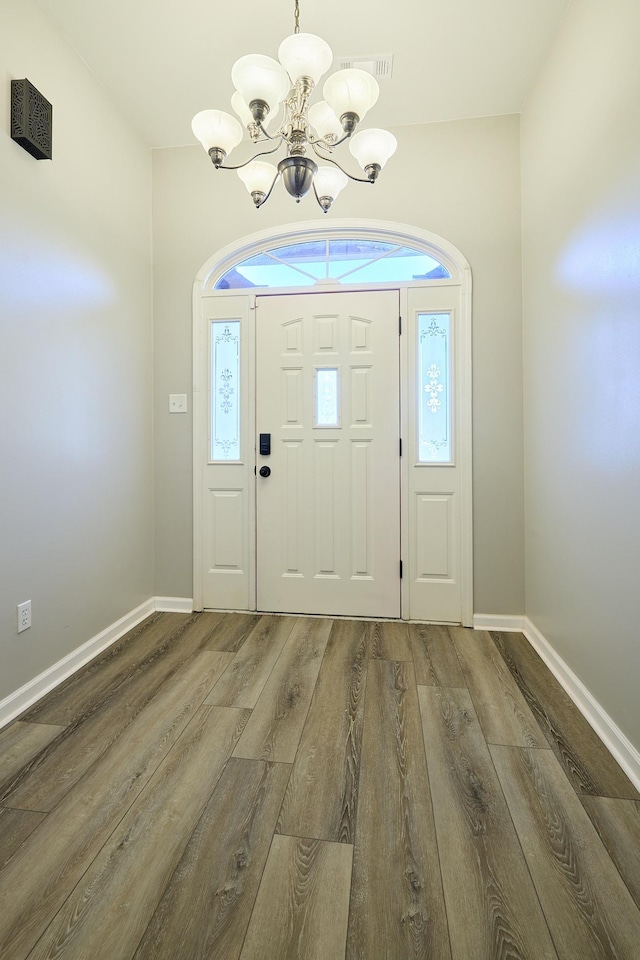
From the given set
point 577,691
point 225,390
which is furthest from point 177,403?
point 577,691

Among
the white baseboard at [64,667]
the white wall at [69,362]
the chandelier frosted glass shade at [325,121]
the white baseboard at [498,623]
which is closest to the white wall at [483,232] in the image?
the white baseboard at [498,623]

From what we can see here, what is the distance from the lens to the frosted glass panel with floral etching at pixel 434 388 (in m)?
2.88

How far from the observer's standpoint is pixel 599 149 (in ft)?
6.05

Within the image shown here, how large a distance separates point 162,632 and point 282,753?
138 cm

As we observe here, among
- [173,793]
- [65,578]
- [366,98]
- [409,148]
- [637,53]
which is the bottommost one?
[173,793]

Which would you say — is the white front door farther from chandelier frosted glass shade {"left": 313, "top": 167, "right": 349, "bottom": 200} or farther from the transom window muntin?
chandelier frosted glass shade {"left": 313, "top": 167, "right": 349, "bottom": 200}

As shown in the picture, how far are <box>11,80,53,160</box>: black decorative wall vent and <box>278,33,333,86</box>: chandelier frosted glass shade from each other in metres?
1.23

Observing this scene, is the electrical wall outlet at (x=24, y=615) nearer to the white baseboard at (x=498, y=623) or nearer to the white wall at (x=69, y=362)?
the white wall at (x=69, y=362)

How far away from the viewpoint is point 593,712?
6.08ft

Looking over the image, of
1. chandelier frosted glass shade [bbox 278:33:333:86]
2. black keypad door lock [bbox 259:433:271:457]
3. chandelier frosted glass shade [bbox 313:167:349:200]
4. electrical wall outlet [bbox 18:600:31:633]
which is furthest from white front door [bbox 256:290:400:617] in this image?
chandelier frosted glass shade [bbox 278:33:333:86]

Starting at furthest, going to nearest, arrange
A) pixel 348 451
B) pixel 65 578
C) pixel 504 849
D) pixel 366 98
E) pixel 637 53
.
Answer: pixel 348 451 < pixel 65 578 < pixel 637 53 < pixel 366 98 < pixel 504 849

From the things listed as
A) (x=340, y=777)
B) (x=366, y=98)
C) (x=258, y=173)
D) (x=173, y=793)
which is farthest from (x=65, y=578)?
(x=366, y=98)

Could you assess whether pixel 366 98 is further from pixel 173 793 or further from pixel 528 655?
pixel 528 655

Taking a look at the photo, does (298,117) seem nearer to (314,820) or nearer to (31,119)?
(31,119)
